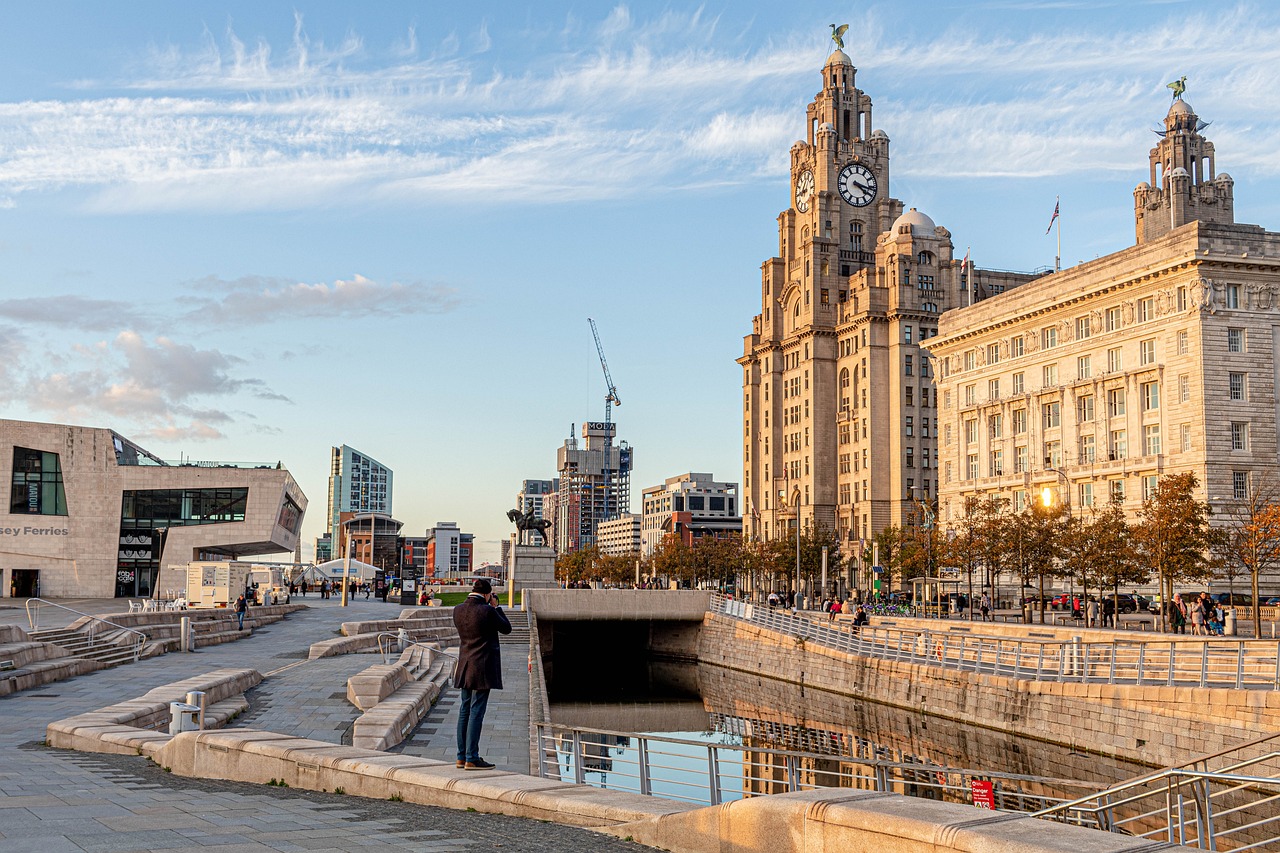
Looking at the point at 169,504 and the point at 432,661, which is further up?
the point at 169,504

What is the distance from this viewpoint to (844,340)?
12812 centimetres

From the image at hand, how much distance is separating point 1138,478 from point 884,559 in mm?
34381

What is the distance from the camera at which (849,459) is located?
126188 millimetres

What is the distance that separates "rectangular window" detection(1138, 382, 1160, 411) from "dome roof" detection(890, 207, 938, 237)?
55.8 m

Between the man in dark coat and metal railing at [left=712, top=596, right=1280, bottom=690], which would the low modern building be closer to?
metal railing at [left=712, top=596, right=1280, bottom=690]

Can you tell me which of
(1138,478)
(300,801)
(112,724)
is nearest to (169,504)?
(1138,478)

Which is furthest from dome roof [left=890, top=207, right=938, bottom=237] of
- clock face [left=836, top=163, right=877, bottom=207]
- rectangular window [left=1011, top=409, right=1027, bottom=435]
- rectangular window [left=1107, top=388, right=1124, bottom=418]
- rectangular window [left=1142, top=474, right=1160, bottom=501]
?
rectangular window [left=1142, top=474, right=1160, bottom=501]

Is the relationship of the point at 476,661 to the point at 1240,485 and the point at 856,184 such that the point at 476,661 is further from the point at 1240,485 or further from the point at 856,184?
the point at 856,184

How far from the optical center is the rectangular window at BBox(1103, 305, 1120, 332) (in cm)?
7650

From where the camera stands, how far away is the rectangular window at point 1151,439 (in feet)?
239

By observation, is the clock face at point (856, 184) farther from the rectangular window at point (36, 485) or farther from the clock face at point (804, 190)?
the rectangular window at point (36, 485)

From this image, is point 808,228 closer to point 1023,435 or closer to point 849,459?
point 849,459

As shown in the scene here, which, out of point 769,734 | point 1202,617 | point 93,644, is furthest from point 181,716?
point 1202,617

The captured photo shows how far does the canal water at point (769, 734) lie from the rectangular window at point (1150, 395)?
108 feet
